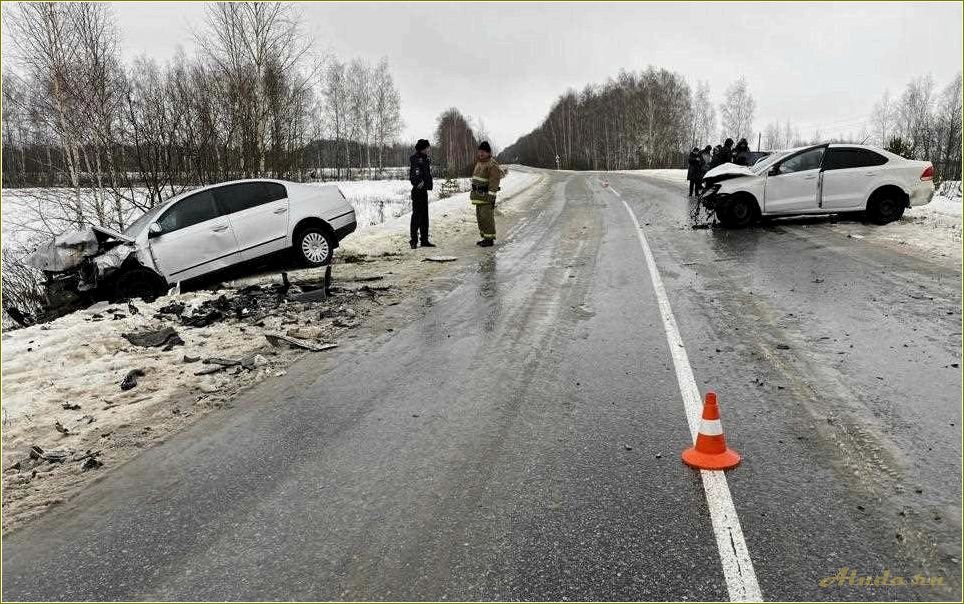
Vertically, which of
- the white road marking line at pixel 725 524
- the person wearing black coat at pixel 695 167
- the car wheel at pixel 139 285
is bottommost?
the white road marking line at pixel 725 524

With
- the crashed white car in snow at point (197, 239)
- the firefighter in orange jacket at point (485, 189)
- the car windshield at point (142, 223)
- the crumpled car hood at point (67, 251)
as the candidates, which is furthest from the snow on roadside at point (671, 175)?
the crumpled car hood at point (67, 251)

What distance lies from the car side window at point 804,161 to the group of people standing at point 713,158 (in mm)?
4790

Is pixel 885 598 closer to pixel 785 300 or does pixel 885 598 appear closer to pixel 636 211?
pixel 785 300

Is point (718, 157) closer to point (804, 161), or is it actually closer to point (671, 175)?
point (804, 161)

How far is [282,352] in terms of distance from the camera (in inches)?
230

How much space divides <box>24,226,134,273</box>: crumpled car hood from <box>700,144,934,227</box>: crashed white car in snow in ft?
39.5

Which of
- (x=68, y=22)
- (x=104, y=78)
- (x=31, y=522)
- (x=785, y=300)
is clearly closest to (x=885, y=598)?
(x=31, y=522)

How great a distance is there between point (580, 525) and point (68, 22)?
1766 centimetres

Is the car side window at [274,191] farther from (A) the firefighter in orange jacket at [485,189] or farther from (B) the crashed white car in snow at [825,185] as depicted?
(B) the crashed white car in snow at [825,185]

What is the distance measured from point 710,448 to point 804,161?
11024mm

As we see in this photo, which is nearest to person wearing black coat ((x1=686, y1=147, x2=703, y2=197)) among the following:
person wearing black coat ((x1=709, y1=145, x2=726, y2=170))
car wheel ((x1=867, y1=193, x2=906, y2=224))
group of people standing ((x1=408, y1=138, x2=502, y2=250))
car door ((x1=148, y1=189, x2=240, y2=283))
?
person wearing black coat ((x1=709, y1=145, x2=726, y2=170))

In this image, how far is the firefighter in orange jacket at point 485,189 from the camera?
11773 millimetres

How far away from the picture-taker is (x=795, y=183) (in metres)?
12.1

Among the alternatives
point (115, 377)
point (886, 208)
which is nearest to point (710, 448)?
point (115, 377)
